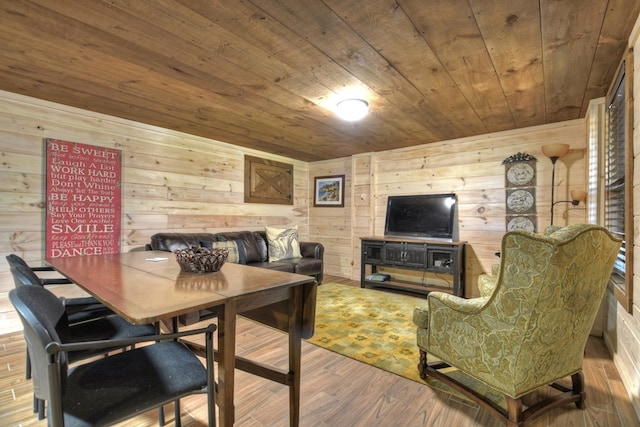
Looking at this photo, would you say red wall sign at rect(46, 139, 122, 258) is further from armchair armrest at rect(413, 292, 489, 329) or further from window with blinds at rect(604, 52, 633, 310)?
window with blinds at rect(604, 52, 633, 310)

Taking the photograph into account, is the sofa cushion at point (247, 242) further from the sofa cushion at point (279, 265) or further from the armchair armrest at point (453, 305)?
the armchair armrest at point (453, 305)

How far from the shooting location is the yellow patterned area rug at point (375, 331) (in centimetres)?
217

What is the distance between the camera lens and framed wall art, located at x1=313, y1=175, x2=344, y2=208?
17.7 feet

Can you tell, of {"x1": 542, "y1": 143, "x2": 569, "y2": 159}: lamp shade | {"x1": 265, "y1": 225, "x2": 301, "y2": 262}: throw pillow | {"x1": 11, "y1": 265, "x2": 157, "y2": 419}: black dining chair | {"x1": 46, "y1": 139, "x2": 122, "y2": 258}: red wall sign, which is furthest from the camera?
{"x1": 265, "y1": 225, "x2": 301, "y2": 262}: throw pillow

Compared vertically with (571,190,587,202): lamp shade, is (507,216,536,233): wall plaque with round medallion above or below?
below

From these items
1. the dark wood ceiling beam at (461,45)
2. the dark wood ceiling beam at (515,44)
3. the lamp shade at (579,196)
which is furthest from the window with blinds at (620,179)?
the dark wood ceiling beam at (461,45)

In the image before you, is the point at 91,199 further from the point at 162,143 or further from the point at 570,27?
the point at 570,27

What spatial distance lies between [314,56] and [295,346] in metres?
1.80

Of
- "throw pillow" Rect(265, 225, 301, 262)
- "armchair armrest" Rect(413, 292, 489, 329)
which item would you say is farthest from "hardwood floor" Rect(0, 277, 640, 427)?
"throw pillow" Rect(265, 225, 301, 262)

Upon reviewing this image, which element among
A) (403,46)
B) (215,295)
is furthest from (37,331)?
(403,46)

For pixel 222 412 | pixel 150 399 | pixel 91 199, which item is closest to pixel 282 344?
pixel 222 412

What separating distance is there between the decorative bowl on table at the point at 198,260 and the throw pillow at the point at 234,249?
221 centimetres

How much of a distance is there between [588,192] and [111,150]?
16.5 feet

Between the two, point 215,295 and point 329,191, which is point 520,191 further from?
point 215,295
